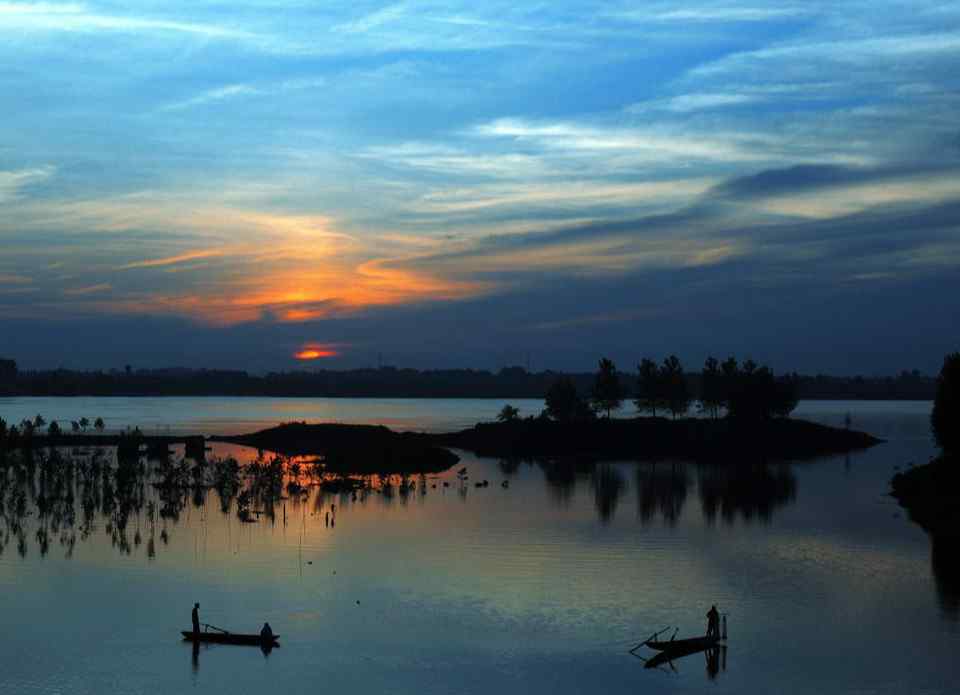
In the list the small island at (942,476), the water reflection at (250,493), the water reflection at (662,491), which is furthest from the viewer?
the water reflection at (662,491)

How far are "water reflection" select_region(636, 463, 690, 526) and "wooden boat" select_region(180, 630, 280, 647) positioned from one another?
144 ft

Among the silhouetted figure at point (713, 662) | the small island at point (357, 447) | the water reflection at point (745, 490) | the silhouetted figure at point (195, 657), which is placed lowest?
the silhouetted figure at point (195, 657)

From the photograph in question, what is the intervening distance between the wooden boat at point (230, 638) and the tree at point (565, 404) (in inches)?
4856

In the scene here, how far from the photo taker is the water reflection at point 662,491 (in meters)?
87.5

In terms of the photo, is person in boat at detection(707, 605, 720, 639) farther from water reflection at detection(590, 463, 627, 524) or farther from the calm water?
water reflection at detection(590, 463, 627, 524)

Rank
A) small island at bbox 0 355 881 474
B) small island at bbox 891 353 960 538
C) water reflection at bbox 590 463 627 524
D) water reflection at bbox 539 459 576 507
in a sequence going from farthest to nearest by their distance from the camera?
small island at bbox 0 355 881 474 < water reflection at bbox 539 459 576 507 < water reflection at bbox 590 463 627 524 < small island at bbox 891 353 960 538

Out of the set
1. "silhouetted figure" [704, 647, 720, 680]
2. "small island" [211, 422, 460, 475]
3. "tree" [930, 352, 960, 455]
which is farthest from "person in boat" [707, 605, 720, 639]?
"small island" [211, 422, 460, 475]

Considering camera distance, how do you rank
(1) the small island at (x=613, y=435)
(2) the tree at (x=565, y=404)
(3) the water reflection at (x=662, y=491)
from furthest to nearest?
(2) the tree at (x=565, y=404)
(1) the small island at (x=613, y=435)
(3) the water reflection at (x=662, y=491)

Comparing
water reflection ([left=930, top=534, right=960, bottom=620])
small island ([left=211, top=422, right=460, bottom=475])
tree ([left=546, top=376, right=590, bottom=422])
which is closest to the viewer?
water reflection ([left=930, top=534, right=960, bottom=620])

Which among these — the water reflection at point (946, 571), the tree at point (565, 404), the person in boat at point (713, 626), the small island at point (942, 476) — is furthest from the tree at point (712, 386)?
the person in boat at point (713, 626)

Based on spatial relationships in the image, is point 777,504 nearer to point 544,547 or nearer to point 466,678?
point 544,547

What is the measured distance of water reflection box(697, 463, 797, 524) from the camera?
89.4 m

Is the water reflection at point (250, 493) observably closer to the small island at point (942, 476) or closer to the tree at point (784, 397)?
the small island at point (942, 476)

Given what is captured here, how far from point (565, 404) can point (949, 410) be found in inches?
3107
